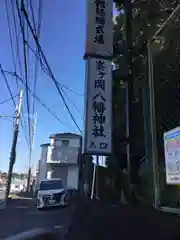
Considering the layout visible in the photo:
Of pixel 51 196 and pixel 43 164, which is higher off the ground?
pixel 43 164

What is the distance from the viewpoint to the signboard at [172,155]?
2.69 m

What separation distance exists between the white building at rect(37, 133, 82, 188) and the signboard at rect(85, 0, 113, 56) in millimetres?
26194

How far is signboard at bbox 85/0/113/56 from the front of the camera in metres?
4.40

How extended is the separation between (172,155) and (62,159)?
2937 cm

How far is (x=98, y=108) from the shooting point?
4.07 meters

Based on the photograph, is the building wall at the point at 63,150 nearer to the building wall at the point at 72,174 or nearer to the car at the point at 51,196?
the building wall at the point at 72,174

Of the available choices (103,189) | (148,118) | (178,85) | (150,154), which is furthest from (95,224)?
(103,189)

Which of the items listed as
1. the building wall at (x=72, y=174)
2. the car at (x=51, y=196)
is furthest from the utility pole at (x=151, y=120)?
the building wall at (x=72, y=174)

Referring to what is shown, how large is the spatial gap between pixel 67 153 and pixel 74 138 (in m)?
1.92

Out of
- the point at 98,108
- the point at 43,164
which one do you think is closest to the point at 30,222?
the point at 98,108

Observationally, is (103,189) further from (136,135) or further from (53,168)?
(53,168)

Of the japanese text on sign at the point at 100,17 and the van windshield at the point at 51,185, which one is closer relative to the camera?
the japanese text on sign at the point at 100,17

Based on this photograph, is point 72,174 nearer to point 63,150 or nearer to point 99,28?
point 63,150

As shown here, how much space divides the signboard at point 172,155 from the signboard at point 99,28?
6.35 feet
